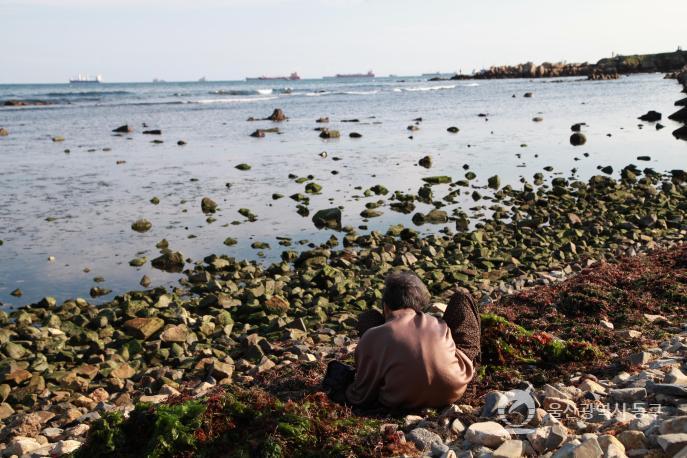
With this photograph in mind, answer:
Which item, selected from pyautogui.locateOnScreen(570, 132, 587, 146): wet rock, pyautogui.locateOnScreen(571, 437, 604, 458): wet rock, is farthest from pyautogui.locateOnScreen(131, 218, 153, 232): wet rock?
pyautogui.locateOnScreen(570, 132, 587, 146): wet rock

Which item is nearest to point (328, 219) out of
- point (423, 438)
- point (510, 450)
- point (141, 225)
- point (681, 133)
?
point (141, 225)

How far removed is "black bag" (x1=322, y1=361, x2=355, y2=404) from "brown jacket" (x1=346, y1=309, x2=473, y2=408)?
320 mm

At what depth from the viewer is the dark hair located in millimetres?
5906

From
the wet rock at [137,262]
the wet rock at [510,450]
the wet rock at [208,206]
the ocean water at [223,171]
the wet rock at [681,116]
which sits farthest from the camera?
the wet rock at [681,116]

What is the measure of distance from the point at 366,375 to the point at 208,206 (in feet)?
45.4

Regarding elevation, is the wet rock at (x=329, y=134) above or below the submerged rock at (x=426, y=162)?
above

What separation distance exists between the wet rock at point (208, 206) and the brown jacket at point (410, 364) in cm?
1350

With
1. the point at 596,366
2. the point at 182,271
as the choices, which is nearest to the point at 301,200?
the point at 182,271

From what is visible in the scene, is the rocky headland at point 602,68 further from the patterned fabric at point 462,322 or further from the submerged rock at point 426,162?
the patterned fabric at point 462,322

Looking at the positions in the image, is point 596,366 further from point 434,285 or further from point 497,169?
point 497,169

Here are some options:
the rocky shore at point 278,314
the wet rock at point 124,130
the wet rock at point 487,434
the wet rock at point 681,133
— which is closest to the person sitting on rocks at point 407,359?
the wet rock at point 487,434

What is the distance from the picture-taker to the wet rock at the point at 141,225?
16922mm

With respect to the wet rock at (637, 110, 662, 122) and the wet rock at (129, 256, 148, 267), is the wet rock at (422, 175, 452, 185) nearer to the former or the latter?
the wet rock at (129, 256, 148, 267)

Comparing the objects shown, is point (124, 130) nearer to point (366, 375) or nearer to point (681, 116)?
point (681, 116)
